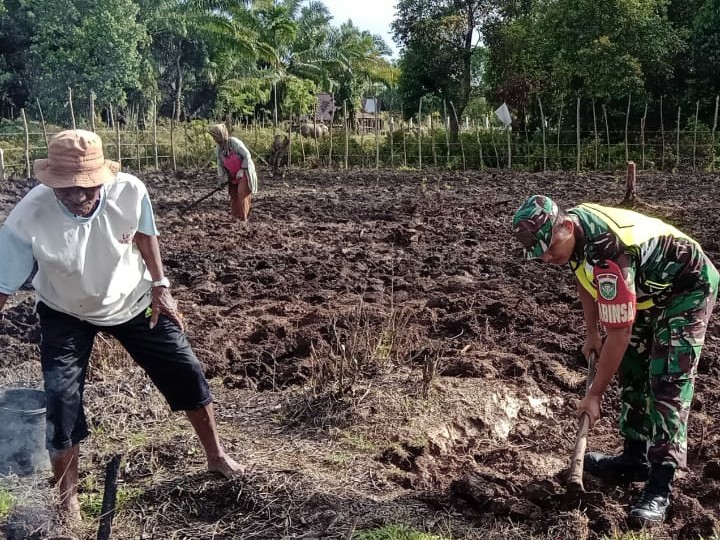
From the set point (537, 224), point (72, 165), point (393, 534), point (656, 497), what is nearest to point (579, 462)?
point (656, 497)

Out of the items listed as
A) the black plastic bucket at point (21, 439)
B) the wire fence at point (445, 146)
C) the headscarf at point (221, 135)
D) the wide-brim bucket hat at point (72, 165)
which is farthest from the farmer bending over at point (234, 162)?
the wire fence at point (445, 146)

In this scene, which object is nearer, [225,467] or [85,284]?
[85,284]

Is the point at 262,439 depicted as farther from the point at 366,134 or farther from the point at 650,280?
the point at 366,134

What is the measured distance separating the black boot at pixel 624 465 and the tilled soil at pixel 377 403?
69 mm

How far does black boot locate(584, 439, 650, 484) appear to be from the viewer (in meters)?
3.67

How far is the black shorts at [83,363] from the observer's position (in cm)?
318

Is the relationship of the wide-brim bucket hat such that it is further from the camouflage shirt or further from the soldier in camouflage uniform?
the camouflage shirt

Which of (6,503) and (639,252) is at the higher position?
(639,252)

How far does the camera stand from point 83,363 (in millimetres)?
3324

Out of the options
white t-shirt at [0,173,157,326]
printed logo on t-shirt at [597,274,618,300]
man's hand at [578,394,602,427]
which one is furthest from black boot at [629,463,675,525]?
white t-shirt at [0,173,157,326]

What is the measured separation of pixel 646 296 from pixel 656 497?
0.86 metres

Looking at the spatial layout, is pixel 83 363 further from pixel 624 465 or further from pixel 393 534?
pixel 624 465

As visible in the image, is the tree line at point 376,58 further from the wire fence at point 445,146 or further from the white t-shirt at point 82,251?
the white t-shirt at point 82,251

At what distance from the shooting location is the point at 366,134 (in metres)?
25.4
